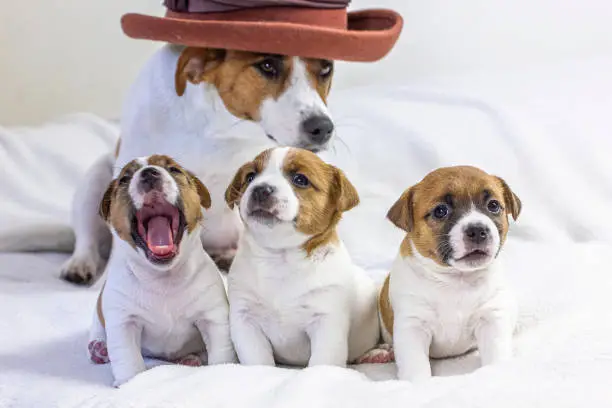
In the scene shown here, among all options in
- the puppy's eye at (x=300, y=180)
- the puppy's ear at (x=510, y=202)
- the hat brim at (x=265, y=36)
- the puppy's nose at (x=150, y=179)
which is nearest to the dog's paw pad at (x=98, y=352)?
the puppy's nose at (x=150, y=179)

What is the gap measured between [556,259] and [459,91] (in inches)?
27.2

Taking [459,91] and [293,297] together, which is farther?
[459,91]

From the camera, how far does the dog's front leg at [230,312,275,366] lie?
45.9 inches

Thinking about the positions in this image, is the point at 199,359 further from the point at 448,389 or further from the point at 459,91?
the point at 459,91

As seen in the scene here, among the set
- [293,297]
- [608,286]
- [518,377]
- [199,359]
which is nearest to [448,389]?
[518,377]

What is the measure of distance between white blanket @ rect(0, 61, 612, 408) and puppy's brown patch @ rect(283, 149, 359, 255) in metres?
0.19

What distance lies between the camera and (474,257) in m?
1.09

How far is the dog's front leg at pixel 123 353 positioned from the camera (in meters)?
1.15

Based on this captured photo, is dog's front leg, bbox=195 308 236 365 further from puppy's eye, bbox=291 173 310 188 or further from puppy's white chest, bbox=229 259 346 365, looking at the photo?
puppy's eye, bbox=291 173 310 188

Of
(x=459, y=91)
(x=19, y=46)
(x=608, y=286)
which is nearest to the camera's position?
(x=608, y=286)

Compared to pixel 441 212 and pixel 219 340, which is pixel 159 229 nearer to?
pixel 219 340

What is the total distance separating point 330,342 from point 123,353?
272 millimetres

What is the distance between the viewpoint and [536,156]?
2.01 meters

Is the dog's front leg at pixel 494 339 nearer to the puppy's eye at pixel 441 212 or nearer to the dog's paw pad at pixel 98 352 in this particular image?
the puppy's eye at pixel 441 212
